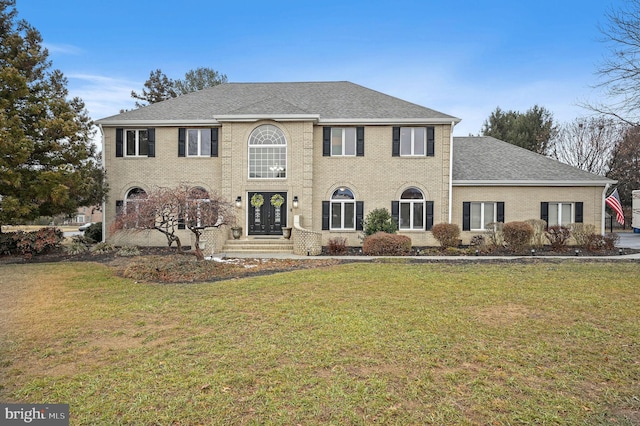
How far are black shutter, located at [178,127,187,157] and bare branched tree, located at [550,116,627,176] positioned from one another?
37352mm

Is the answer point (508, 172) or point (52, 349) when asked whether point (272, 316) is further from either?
point (508, 172)

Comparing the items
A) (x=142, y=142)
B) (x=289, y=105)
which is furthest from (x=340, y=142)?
(x=142, y=142)

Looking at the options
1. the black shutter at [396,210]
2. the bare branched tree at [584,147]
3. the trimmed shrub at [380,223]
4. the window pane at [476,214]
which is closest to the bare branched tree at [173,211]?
the trimmed shrub at [380,223]

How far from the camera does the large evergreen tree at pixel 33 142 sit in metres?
13.1

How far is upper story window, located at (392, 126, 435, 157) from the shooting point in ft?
55.9

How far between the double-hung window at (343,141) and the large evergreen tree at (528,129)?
2494 cm

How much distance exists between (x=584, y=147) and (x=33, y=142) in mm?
45697

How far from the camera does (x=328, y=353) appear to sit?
4297 mm

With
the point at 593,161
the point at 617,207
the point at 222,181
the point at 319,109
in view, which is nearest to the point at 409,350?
the point at 222,181

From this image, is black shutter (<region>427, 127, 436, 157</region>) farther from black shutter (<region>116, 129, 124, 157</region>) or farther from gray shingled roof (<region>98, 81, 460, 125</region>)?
black shutter (<region>116, 129, 124, 157</region>)

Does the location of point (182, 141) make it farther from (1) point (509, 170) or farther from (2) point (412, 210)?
(1) point (509, 170)

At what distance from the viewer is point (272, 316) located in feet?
19.1

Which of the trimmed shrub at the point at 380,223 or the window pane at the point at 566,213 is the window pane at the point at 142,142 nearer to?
the trimmed shrub at the point at 380,223

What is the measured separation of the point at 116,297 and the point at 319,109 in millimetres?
13571
